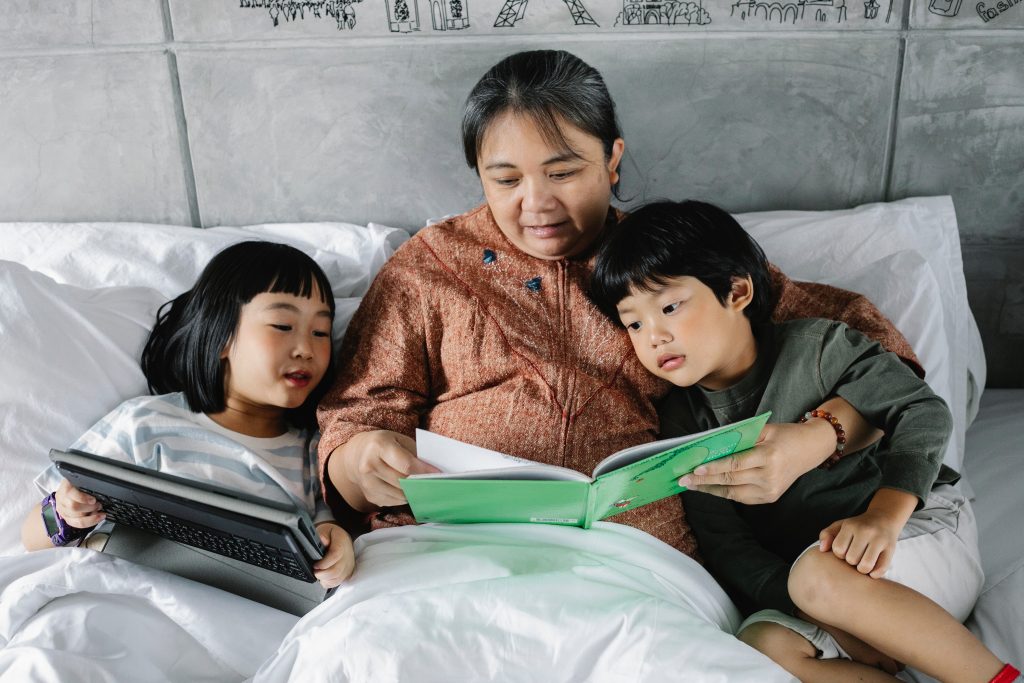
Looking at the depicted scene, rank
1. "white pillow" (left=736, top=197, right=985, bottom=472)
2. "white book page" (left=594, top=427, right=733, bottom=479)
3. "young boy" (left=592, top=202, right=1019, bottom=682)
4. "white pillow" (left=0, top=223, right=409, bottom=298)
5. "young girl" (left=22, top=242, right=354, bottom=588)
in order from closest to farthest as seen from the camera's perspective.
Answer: "white book page" (left=594, top=427, right=733, bottom=479), "young boy" (left=592, top=202, right=1019, bottom=682), "young girl" (left=22, top=242, right=354, bottom=588), "white pillow" (left=736, top=197, right=985, bottom=472), "white pillow" (left=0, top=223, right=409, bottom=298)

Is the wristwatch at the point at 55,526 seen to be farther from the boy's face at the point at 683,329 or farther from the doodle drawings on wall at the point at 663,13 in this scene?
the doodle drawings on wall at the point at 663,13

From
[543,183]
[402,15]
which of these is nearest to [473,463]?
[543,183]

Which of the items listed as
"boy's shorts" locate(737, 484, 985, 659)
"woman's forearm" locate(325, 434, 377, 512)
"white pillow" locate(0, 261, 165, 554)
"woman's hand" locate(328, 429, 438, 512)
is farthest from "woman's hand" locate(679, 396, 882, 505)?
"white pillow" locate(0, 261, 165, 554)

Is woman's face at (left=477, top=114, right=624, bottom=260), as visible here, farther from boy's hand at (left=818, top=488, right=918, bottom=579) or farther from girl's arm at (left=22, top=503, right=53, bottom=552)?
girl's arm at (left=22, top=503, right=53, bottom=552)

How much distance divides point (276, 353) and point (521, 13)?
0.89 m

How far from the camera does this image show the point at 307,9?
71.1 inches

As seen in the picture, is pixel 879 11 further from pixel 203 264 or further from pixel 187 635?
pixel 187 635

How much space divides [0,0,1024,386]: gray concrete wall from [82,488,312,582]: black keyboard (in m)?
0.91

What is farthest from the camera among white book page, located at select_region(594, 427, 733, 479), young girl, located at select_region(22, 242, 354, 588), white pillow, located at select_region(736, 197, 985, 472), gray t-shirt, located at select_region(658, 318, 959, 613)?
white pillow, located at select_region(736, 197, 985, 472)

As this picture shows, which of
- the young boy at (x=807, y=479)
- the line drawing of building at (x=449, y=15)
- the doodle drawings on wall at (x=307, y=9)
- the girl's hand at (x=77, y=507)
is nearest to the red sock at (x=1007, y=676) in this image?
the young boy at (x=807, y=479)

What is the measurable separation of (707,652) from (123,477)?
0.74 m

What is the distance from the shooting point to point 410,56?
183cm

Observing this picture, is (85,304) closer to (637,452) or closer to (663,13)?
(637,452)

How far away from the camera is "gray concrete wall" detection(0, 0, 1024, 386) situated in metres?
1.79
